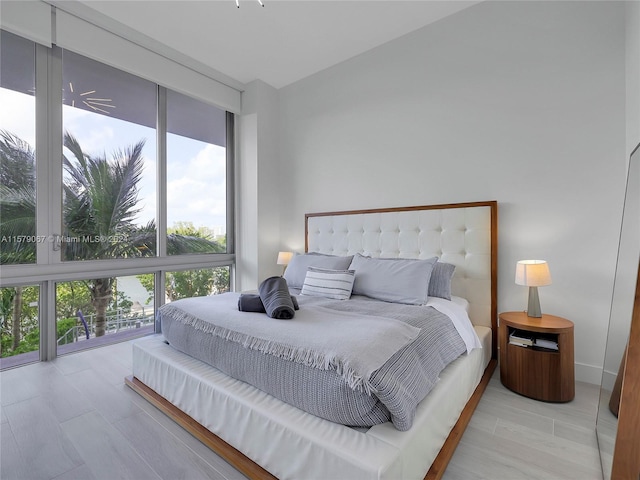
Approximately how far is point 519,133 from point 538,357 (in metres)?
1.75

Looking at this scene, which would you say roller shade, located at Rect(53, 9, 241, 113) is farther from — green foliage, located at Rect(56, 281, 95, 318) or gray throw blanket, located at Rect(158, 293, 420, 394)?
gray throw blanket, located at Rect(158, 293, 420, 394)

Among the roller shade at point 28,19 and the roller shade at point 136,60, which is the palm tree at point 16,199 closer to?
the roller shade at point 28,19

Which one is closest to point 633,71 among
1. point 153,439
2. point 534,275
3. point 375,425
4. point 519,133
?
point 519,133

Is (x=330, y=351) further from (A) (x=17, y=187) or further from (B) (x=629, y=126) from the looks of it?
(A) (x=17, y=187)

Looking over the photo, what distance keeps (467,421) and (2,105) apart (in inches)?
164

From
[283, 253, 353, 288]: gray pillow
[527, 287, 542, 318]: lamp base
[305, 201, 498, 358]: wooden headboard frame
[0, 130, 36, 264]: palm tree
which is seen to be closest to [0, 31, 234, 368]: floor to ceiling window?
[0, 130, 36, 264]: palm tree

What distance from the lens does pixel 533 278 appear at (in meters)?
2.08

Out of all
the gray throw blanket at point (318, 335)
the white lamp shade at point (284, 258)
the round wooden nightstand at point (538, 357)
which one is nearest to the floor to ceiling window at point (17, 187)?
the gray throw blanket at point (318, 335)

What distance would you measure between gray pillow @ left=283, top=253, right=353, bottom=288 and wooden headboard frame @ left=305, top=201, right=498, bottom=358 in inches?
15.8

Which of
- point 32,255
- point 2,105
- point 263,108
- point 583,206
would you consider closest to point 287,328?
point 583,206

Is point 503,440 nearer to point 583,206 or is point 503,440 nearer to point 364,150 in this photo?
point 583,206

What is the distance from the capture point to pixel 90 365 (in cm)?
254

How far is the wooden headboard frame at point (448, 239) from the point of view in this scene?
2.51 m

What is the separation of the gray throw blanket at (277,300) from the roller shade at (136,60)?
2.75 metres
